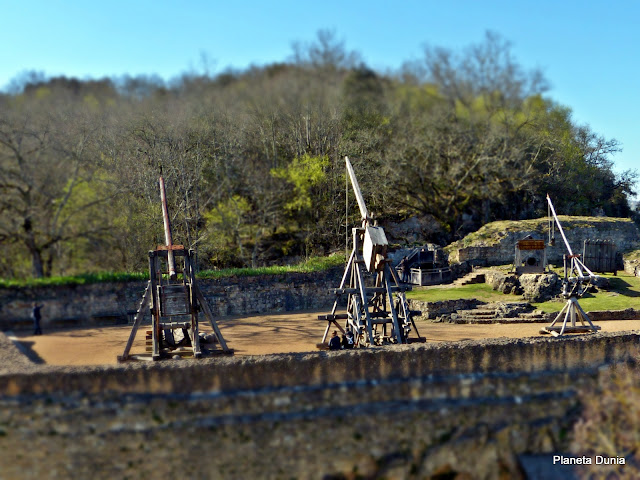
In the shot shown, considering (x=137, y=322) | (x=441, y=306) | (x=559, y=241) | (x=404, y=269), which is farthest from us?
Result: (x=559, y=241)

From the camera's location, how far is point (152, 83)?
21.7 m

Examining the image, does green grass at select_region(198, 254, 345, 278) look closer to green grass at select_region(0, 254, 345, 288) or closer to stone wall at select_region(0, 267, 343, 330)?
green grass at select_region(0, 254, 345, 288)

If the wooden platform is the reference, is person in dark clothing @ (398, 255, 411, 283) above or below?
above

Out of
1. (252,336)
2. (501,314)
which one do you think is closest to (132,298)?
(252,336)

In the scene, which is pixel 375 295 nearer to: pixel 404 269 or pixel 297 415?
A: pixel 297 415

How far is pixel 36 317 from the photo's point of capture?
13.4 m

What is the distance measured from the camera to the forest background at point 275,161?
14562 millimetres

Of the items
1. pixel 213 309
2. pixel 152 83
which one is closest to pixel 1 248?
pixel 213 309

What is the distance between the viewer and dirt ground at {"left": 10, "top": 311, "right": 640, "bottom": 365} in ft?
41.7

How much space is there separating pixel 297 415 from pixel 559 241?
2037cm

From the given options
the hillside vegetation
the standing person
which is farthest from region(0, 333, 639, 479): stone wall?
the hillside vegetation

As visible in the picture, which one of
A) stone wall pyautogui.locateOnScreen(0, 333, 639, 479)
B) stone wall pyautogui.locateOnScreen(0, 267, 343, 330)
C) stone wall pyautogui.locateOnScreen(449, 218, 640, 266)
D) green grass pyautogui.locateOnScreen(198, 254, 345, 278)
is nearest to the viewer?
stone wall pyautogui.locateOnScreen(0, 333, 639, 479)

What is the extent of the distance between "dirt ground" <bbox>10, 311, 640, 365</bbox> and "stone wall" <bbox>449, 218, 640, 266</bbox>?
27.4 feet

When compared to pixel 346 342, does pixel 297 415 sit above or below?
below
